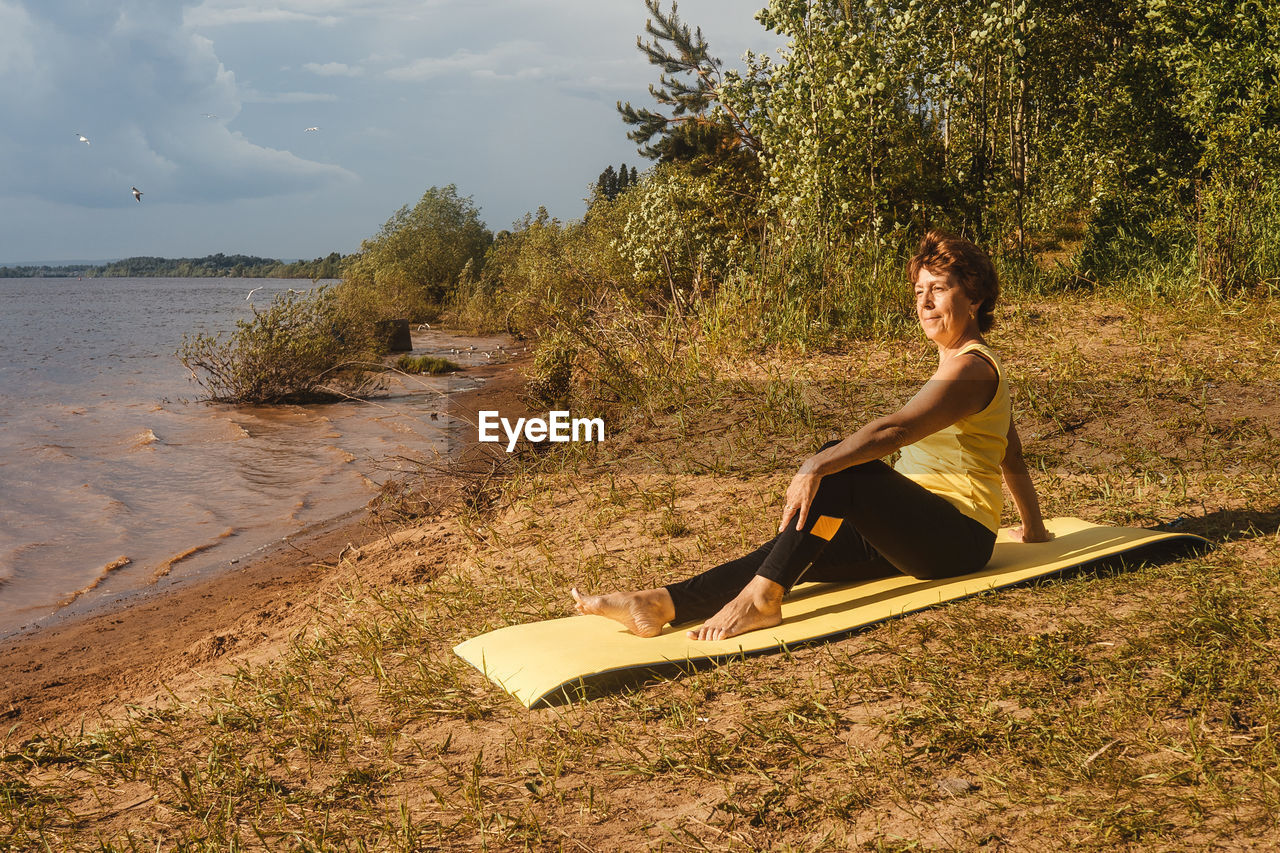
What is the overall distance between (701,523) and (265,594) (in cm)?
320

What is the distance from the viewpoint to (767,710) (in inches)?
117

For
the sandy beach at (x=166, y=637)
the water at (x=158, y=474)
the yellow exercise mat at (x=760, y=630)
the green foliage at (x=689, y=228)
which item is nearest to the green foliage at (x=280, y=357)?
the water at (x=158, y=474)

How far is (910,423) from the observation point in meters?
3.27

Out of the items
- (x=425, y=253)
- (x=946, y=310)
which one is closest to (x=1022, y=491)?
(x=946, y=310)

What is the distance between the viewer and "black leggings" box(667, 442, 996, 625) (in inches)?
133

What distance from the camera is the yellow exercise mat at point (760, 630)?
328cm

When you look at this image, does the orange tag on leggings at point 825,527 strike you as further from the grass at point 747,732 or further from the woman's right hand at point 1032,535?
the woman's right hand at point 1032,535

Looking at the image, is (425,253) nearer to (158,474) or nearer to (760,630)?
(158,474)

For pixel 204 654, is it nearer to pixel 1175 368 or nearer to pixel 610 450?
pixel 610 450

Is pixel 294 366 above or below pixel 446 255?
below

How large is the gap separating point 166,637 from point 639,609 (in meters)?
3.67

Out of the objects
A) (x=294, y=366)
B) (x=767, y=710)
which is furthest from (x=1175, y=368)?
(x=294, y=366)

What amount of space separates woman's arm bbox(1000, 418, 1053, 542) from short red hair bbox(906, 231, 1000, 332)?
53 centimetres

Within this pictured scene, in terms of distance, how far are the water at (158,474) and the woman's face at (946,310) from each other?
4.60 meters
